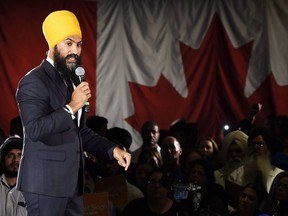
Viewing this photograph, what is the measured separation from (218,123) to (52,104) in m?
6.44

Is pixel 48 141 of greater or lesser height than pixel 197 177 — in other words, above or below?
above

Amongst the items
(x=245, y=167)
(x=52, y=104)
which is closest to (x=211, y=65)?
(x=245, y=167)

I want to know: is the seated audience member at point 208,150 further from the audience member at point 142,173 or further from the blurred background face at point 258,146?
the audience member at point 142,173

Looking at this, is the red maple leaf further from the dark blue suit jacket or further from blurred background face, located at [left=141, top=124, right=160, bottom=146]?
the dark blue suit jacket

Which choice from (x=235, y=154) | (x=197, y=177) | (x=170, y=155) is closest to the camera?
(x=197, y=177)

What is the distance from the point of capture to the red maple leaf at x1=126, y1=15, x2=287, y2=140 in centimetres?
999

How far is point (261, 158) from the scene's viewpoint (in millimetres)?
7188

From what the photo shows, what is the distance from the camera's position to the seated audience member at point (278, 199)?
19.6 feet

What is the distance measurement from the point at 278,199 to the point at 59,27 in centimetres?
286

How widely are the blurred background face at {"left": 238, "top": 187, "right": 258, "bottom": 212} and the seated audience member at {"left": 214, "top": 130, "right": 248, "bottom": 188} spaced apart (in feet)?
2.95

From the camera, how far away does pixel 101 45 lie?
977cm

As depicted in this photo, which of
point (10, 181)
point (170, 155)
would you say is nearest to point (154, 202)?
point (10, 181)

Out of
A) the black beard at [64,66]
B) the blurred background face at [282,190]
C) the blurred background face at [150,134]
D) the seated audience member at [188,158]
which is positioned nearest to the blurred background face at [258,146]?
the seated audience member at [188,158]

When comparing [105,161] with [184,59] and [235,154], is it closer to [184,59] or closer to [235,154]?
[235,154]
